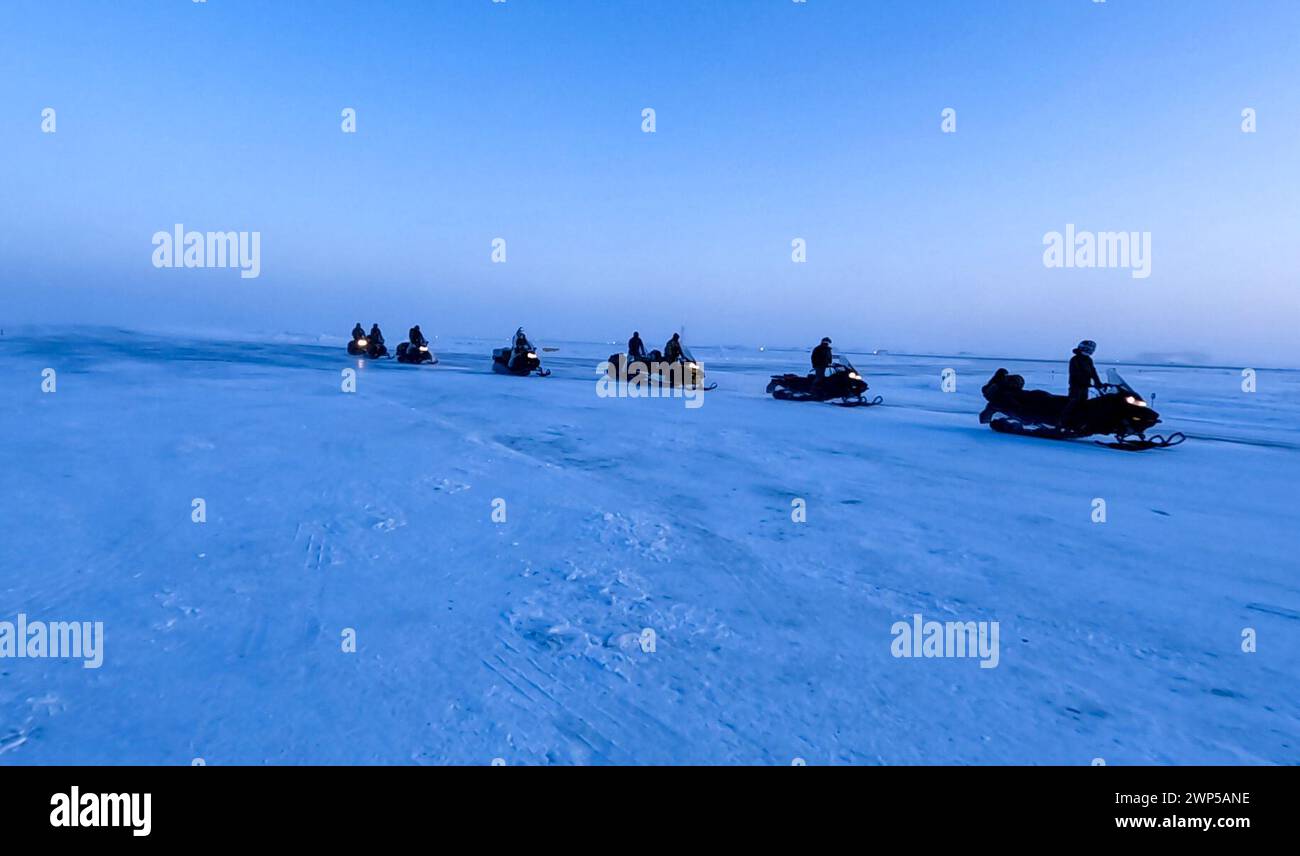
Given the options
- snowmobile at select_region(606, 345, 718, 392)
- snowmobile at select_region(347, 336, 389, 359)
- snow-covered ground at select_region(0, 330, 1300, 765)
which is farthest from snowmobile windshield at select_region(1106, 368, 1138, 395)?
snowmobile at select_region(347, 336, 389, 359)

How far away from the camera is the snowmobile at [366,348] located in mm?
31344

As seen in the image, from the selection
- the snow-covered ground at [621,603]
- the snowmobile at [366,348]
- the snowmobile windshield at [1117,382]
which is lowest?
the snow-covered ground at [621,603]

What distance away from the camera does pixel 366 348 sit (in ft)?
106

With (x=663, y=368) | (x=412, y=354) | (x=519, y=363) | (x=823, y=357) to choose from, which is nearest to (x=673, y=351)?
(x=663, y=368)

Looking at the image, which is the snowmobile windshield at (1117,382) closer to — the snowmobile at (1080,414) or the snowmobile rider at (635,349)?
the snowmobile at (1080,414)

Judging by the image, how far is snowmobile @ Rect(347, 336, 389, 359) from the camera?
→ 31344 mm

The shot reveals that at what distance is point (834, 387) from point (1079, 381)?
21.0 ft

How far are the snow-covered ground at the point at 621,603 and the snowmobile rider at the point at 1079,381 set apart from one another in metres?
2.30

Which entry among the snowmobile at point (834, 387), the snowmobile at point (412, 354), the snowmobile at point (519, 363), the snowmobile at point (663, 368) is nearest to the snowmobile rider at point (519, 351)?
the snowmobile at point (519, 363)

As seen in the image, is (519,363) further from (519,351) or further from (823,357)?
(823,357)

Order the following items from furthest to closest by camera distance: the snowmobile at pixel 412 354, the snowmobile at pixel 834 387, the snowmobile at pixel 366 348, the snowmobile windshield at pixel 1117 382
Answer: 1. the snowmobile at pixel 366 348
2. the snowmobile at pixel 412 354
3. the snowmobile at pixel 834 387
4. the snowmobile windshield at pixel 1117 382

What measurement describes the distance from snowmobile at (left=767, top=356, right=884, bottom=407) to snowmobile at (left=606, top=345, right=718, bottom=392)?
303 centimetres
